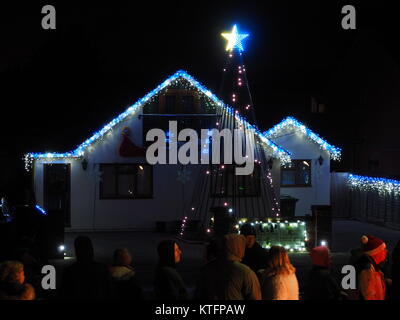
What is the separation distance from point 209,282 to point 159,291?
1.02 metres

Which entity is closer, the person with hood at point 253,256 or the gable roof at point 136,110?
the person with hood at point 253,256

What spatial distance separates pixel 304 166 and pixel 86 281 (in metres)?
21.2

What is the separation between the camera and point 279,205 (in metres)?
23.4

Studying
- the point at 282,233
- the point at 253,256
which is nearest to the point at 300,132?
the point at 282,233

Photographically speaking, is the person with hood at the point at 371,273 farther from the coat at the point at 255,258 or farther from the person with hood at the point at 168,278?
the person with hood at the point at 168,278

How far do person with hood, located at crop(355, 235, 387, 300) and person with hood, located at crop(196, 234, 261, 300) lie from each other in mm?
2428

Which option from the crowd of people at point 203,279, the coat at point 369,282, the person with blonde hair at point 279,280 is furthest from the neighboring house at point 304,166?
the person with blonde hair at point 279,280

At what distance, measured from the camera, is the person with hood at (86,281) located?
6.69m

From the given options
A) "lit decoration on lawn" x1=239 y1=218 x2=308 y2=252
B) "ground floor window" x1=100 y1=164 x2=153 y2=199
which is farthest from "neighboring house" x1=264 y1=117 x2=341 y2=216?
"lit decoration on lawn" x1=239 y1=218 x2=308 y2=252

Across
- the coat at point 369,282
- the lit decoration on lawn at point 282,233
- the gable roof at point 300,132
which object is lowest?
the lit decoration on lawn at point 282,233

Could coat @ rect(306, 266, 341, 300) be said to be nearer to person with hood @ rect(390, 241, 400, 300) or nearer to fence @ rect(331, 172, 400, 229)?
person with hood @ rect(390, 241, 400, 300)

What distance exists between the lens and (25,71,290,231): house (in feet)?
73.9

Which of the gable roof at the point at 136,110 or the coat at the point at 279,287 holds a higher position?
the gable roof at the point at 136,110
